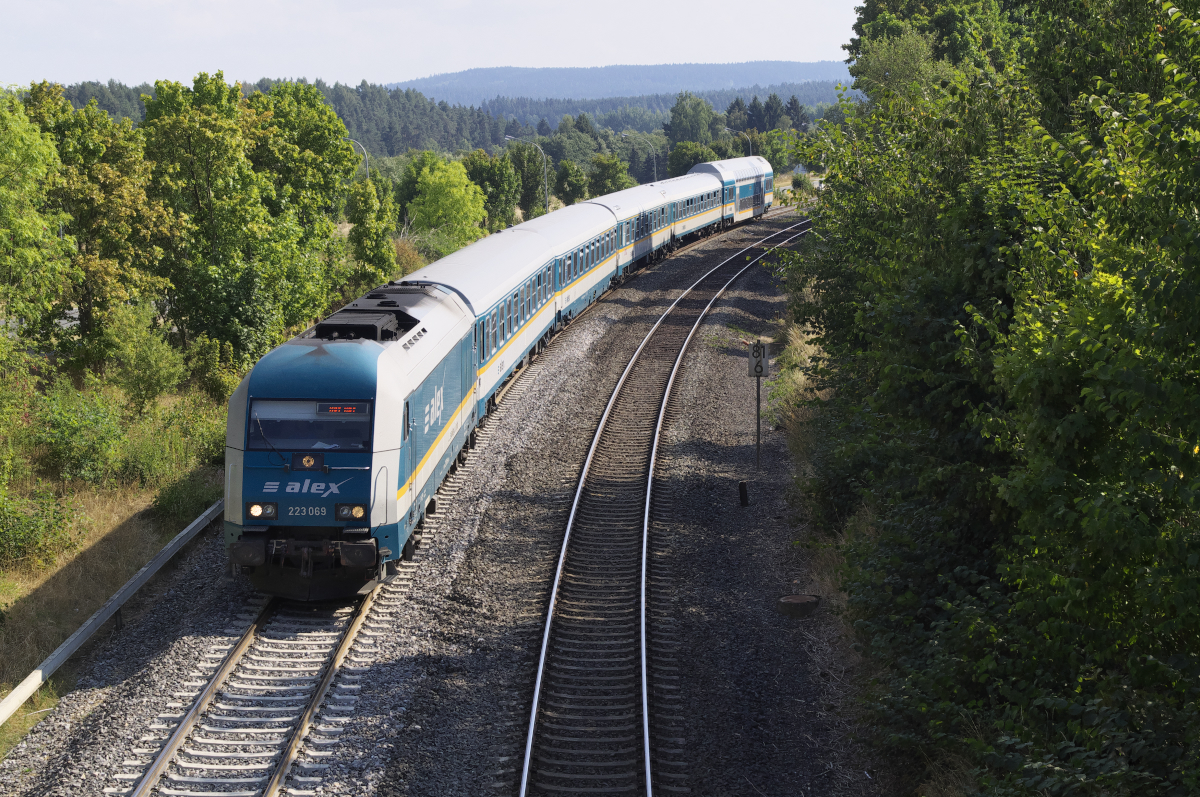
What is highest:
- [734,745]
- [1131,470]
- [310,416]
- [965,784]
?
[1131,470]

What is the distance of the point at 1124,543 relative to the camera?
247 inches

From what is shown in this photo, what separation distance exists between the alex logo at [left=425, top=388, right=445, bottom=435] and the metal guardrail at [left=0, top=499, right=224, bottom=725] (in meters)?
4.36

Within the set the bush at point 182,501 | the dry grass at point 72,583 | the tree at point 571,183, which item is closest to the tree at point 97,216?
the dry grass at point 72,583

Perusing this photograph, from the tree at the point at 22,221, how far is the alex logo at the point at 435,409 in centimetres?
1107

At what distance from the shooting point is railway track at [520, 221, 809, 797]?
9609mm

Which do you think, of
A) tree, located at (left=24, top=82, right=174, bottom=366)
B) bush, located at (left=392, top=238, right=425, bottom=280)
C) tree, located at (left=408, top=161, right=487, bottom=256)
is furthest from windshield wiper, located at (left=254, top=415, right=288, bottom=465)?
tree, located at (left=408, top=161, right=487, bottom=256)

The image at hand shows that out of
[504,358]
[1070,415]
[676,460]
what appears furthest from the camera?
[504,358]

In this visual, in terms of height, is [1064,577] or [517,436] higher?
[1064,577]

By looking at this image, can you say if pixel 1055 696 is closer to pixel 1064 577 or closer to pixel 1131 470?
pixel 1064 577

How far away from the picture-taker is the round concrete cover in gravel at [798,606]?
12859 mm

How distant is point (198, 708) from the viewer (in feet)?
33.5

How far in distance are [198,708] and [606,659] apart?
4.72 meters

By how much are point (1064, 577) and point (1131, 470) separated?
1024mm

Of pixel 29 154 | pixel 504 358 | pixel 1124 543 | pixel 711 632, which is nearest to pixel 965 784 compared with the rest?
pixel 1124 543
